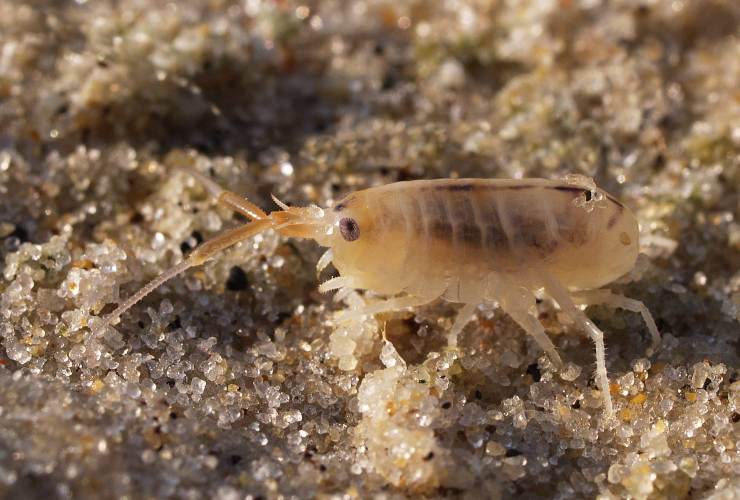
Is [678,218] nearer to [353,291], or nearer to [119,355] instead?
[353,291]

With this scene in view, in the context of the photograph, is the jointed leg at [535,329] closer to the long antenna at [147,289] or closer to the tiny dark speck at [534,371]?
the tiny dark speck at [534,371]

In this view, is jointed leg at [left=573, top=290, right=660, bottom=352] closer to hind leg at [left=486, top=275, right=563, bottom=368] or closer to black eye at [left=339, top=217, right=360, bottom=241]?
hind leg at [left=486, top=275, right=563, bottom=368]

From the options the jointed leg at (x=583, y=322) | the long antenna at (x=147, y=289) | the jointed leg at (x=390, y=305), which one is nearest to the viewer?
the long antenna at (x=147, y=289)

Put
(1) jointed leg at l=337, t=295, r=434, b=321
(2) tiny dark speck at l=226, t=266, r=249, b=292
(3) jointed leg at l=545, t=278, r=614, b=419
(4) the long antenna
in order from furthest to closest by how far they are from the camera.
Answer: (2) tiny dark speck at l=226, t=266, r=249, b=292 → (1) jointed leg at l=337, t=295, r=434, b=321 → (3) jointed leg at l=545, t=278, r=614, b=419 → (4) the long antenna

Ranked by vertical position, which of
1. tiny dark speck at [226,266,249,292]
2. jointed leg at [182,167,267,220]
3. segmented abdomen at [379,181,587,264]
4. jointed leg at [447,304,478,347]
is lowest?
tiny dark speck at [226,266,249,292]

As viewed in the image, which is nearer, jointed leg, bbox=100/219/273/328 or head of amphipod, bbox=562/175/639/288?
jointed leg, bbox=100/219/273/328

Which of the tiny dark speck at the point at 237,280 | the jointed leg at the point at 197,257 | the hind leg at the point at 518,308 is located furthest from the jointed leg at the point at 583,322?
the tiny dark speck at the point at 237,280

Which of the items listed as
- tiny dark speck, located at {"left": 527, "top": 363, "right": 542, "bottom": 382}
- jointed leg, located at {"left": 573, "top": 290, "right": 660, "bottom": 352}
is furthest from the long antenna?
jointed leg, located at {"left": 573, "top": 290, "right": 660, "bottom": 352}
